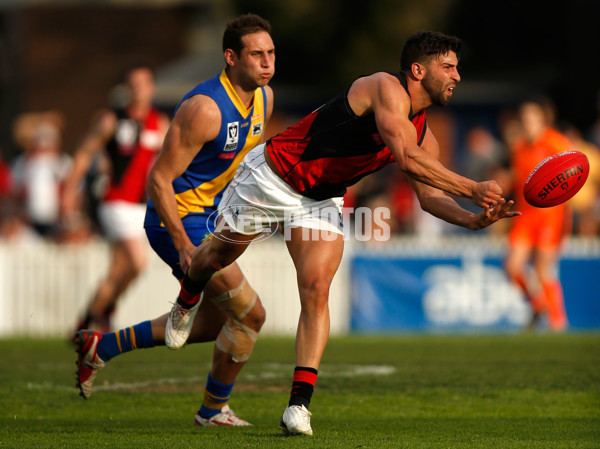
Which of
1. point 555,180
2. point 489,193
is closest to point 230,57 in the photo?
point 489,193

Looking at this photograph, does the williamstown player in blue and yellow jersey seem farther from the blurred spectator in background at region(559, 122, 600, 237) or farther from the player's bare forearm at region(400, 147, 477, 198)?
the blurred spectator in background at region(559, 122, 600, 237)

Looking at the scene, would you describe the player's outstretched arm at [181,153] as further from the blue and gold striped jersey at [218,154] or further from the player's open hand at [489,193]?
the player's open hand at [489,193]

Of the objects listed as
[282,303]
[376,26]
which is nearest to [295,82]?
[376,26]

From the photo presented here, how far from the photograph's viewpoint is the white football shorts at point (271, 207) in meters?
6.11

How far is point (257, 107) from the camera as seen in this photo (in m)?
6.73

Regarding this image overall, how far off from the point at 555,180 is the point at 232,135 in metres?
2.00

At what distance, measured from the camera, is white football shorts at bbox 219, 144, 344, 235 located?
20.1 ft

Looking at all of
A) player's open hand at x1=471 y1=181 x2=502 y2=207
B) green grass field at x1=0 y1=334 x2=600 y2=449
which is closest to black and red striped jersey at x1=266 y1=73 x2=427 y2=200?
player's open hand at x1=471 y1=181 x2=502 y2=207

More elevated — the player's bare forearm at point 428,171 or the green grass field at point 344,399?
the player's bare forearm at point 428,171

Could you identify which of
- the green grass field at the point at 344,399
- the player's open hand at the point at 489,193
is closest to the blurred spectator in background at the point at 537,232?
the green grass field at the point at 344,399

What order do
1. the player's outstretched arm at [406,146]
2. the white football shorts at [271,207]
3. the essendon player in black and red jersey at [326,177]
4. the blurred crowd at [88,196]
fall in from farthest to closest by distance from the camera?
the blurred crowd at [88,196] → the white football shorts at [271,207] → the essendon player in black and red jersey at [326,177] → the player's outstretched arm at [406,146]

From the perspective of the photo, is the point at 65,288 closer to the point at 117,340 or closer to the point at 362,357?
the point at 362,357

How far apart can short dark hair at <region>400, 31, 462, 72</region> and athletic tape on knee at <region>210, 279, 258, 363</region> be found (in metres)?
1.66

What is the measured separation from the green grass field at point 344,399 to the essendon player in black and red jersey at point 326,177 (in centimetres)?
59
